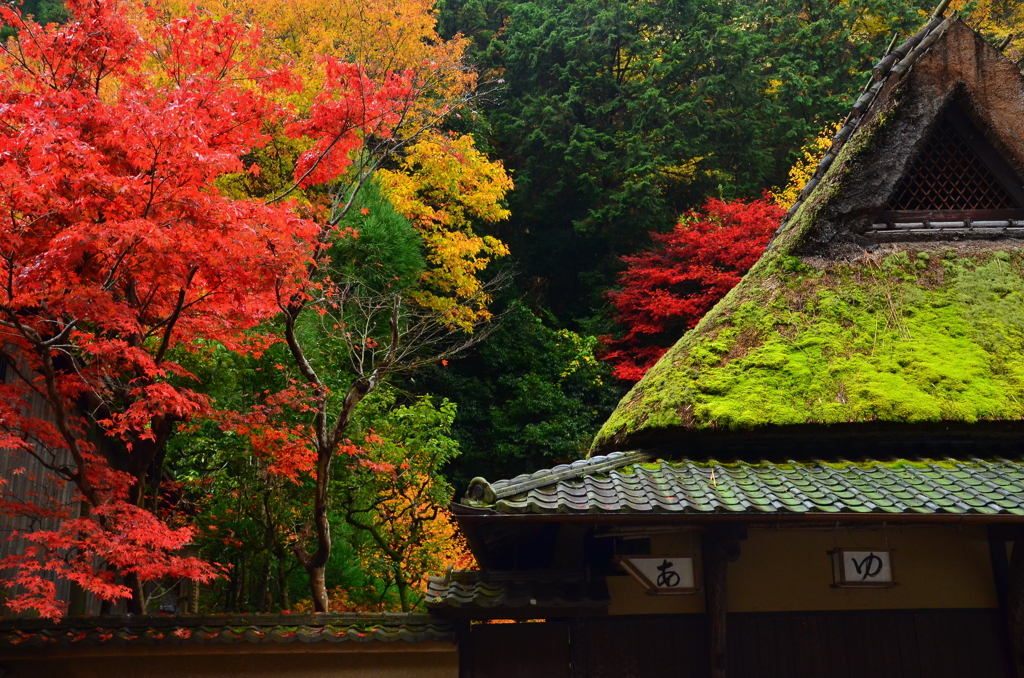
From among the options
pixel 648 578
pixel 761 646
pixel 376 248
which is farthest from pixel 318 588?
pixel 376 248

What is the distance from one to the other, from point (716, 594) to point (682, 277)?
11.6 meters

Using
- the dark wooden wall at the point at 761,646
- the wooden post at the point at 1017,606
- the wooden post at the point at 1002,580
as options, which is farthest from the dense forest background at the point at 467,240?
the wooden post at the point at 1017,606

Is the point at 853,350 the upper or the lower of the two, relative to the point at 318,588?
upper

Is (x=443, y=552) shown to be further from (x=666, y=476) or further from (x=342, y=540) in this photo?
(x=666, y=476)

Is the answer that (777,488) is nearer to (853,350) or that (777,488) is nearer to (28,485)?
(853,350)

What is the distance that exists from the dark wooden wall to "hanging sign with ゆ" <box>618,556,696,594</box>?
32cm

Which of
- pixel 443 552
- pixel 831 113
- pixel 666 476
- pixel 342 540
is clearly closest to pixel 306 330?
pixel 342 540

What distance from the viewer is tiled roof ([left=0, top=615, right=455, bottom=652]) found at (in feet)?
16.8

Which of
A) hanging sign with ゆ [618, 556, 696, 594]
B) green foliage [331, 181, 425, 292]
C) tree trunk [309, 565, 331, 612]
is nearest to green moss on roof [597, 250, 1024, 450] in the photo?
hanging sign with ゆ [618, 556, 696, 594]

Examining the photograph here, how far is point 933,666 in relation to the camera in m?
5.55

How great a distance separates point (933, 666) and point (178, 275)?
6454mm

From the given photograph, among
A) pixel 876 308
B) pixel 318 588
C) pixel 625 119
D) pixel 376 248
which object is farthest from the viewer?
pixel 625 119

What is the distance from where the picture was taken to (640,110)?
20.1 meters

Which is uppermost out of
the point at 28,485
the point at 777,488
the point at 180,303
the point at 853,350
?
the point at 180,303
